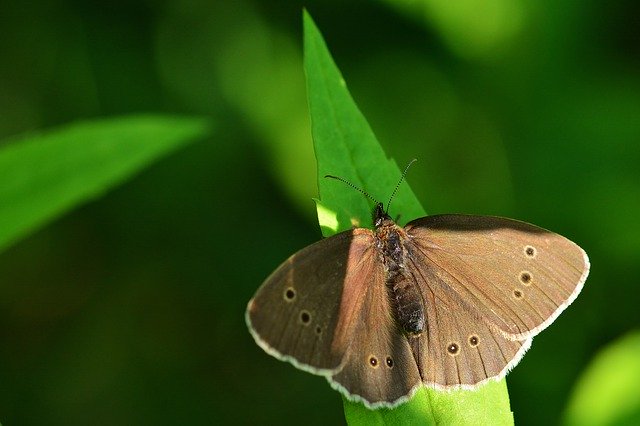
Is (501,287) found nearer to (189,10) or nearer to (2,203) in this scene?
(2,203)

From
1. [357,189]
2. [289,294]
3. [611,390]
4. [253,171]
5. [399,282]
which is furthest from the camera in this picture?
[253,171]

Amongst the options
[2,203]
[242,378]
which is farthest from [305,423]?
[2,203]

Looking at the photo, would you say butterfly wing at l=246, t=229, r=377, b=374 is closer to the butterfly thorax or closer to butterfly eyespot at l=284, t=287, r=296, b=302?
butterfly eyespot at l=284, t=287, r=296, b=302

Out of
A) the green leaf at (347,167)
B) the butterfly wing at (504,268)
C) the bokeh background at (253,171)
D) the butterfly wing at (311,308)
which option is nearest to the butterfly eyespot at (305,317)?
the butterfly wing at (311,308)

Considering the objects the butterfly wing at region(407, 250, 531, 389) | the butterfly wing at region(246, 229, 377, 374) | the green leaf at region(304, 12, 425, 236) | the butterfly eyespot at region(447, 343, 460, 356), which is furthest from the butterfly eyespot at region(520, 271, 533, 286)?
the butterfly wing at region(246, 229, 377, 374)

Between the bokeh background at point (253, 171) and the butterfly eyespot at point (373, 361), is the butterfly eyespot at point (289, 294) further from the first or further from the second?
the bokeh background at point (253, 171)

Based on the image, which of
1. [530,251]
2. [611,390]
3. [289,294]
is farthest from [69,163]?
[611,390]

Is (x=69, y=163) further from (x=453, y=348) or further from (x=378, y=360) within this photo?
(x=453, y=348)
